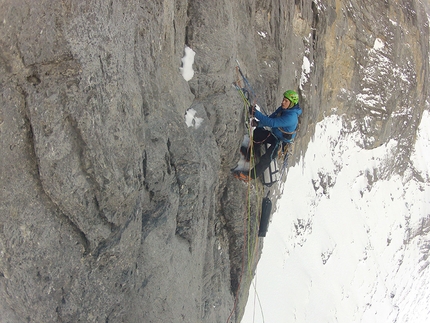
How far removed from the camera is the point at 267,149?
6312 mm

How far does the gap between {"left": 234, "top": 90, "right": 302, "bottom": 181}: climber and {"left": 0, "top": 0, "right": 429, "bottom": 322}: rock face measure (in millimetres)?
371

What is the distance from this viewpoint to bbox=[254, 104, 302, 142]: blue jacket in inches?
227

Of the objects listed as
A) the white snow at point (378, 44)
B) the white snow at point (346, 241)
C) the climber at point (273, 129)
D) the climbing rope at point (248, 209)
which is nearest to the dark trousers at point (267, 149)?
the climber at point (273, 129)

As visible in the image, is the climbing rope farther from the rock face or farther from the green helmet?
the green helmet

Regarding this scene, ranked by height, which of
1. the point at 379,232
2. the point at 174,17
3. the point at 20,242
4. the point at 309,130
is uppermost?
the point at 174,17

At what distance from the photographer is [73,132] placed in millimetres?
2988

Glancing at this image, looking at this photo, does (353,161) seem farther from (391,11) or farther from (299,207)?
(391,11)

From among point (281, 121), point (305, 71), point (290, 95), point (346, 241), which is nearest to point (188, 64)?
point (281, 121)

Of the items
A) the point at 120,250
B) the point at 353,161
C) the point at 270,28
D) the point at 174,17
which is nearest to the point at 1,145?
the point at 120,250

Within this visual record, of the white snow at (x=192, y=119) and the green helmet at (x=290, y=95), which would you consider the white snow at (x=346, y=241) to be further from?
the white snow at (x=192, y=119)

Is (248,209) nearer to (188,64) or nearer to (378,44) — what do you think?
(188,64)

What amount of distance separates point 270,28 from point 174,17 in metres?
3.60

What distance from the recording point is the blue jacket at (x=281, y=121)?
5758mm

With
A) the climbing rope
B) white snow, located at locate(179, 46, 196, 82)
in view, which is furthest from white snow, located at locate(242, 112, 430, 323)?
white snow, located at locate(179, 46, 196, 82)
